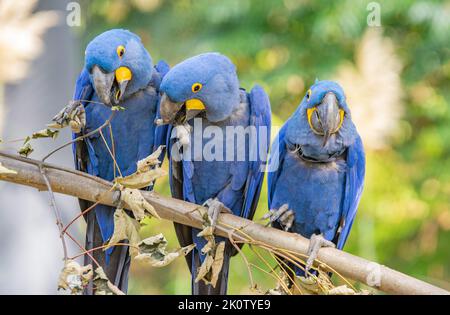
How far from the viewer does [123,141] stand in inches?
94.2

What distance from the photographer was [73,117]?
2105mm

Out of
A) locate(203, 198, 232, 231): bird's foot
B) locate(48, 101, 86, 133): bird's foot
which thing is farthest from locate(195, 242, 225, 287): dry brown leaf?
locate(48, 101, 86, 133): bird's foot

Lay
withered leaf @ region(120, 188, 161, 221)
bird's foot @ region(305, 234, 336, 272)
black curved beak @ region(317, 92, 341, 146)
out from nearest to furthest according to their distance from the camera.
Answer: withered leaf @ region(120, 188, 161, 221)
bird's foot @ region(305, 234, 336, 272)
black curved beak @ region(317, 92, 341, 146)

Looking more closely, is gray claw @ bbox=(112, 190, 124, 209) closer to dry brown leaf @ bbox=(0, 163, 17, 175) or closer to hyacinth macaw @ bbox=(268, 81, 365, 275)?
dry brown leaf @ bbox=(0, 163, 17, 175)

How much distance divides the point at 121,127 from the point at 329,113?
2.49 ft

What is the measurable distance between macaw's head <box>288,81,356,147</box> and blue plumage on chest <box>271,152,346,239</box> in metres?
0.13

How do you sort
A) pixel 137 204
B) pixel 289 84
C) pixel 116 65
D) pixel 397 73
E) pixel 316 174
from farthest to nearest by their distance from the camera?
pixel 289 84 < pixel 397 73 < pixel 316 174 < pixel 116 65 < pixel 137 204

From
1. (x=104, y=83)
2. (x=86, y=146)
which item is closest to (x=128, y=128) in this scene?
(x=86, y=146)

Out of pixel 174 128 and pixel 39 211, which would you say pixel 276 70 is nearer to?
pixel 39 211

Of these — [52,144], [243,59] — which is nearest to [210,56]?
[52,144]

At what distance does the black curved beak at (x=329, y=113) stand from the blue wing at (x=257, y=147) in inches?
10.5

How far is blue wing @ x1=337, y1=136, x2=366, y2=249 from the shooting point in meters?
2.32

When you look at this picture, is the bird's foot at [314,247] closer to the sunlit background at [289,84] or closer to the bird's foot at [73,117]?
the bird's foot at [73,117]

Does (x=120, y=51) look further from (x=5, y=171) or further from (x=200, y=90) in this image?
(x=5, y=171)
